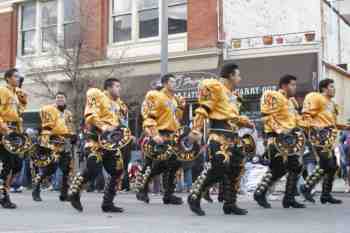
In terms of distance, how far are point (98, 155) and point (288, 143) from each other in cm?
287

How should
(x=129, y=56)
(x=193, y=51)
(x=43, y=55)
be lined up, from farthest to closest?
(x=43, y=55), (x=129, y=56), (x=193, y=51)

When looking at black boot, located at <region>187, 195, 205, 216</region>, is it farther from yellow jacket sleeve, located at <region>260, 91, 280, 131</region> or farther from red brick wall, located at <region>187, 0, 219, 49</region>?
red brick wall, located at <region>187, 0, 219, 49</region>

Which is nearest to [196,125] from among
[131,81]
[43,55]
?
[131,81]

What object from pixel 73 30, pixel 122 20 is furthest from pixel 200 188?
pixel 122 20

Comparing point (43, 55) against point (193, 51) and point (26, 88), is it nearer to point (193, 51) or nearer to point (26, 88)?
point (26, 88)

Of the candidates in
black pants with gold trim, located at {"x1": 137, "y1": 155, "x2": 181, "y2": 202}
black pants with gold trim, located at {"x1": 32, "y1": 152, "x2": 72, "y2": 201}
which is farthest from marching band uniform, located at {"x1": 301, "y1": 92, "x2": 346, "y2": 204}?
black pants with gold trim, located at {"x1": 32, "y1": 152, "x2": 72, "y2": 201}

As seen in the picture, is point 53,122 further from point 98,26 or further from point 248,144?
point 98,26

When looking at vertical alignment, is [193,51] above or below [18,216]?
above

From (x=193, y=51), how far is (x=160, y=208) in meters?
12.0

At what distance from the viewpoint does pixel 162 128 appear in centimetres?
1026

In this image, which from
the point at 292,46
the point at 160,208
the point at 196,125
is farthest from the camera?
the point at 292,46

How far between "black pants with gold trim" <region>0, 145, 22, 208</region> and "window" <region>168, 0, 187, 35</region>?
1310 cm

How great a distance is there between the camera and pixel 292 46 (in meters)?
19.5

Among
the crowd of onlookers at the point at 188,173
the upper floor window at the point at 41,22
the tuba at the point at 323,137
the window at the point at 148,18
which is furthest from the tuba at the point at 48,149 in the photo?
the upper floor window at the point at 41,22
